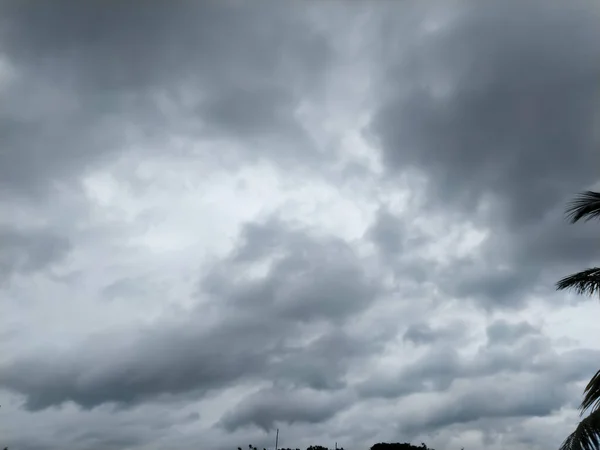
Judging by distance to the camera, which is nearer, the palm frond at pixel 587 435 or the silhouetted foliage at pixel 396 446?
the palm frond at pixel 587 435

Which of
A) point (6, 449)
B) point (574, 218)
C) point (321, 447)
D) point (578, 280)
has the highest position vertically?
point (6, 449)

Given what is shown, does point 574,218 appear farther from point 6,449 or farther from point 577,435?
point 6,449

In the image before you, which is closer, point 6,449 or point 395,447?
point 395,447

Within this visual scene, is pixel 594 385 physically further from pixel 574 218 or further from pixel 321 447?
pixel 321 447

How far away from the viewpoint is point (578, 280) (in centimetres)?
1606

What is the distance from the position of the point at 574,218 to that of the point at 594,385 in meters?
4.55

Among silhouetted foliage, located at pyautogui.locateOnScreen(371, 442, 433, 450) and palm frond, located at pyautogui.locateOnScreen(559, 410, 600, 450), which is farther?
silhouetted foliage, located at pyautogui.locateOnScreen(371, 442, 433, 450)

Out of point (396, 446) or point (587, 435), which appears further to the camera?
point (396, 446)

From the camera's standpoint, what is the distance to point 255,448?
9806cm

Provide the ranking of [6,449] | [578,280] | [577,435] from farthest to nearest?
[6,449], [578,280], [577,435]

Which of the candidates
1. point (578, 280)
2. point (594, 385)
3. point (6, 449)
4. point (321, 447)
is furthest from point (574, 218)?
point (6, 449)

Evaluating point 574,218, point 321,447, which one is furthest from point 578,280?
point 321,447

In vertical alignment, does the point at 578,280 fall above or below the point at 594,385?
above

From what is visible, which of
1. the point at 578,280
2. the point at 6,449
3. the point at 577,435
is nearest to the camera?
the point at 577,435
